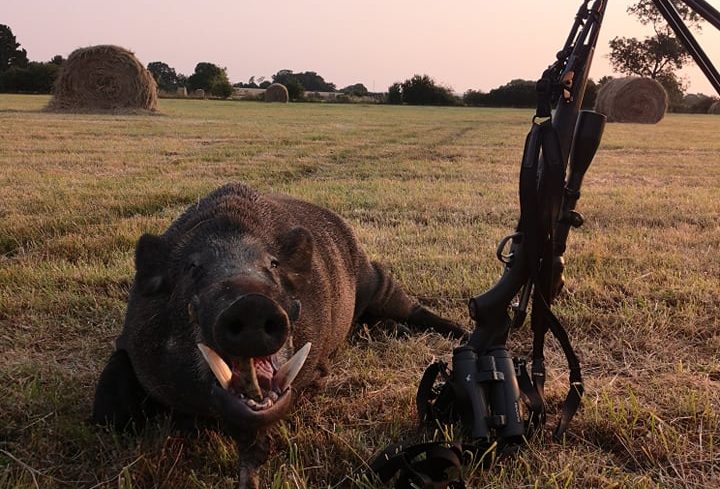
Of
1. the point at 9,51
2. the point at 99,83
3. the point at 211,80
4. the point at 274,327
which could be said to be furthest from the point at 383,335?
the point at 9,51

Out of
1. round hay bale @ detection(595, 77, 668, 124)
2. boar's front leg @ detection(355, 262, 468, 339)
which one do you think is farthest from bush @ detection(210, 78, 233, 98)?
boar's front leg @ detection(355, 262, 468, 339)

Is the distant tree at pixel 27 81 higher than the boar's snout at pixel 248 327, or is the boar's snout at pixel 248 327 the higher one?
the distant tree at pixel 27 81

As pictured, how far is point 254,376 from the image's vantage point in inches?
92.7

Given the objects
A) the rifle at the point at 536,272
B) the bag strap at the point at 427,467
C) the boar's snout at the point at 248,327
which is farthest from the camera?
the rifle at the point at 536,272

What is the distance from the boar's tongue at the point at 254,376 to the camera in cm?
230

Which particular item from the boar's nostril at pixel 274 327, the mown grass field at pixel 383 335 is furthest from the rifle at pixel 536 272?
the boar's nostril at pixel 274 327

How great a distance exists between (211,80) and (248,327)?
68259 mm

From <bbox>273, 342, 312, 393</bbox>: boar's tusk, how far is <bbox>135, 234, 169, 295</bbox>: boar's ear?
780 mm

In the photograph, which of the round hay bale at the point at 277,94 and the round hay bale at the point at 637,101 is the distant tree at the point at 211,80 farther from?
the round hay bale at the point at 637,101

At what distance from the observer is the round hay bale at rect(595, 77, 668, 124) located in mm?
33625

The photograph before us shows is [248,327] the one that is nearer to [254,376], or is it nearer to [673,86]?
[254,376]

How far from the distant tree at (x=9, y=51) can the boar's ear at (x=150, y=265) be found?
7579 centimetres

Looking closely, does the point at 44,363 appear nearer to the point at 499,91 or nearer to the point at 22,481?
the point at 22,481

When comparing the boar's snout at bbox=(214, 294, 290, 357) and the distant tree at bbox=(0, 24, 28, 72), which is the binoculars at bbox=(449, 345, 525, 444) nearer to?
the boar's snout at bbox=(214, 294, 290, 357)
